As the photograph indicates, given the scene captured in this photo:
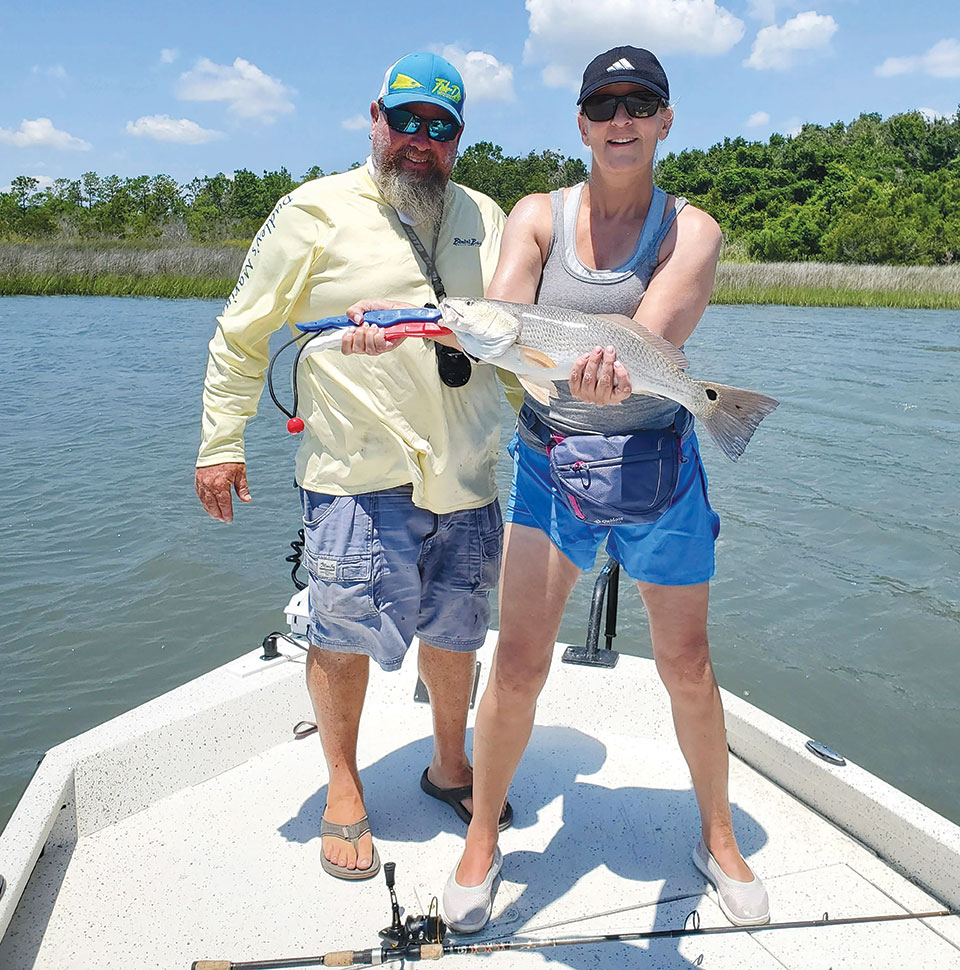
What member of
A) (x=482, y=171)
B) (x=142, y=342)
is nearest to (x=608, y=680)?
(x=142, y=342)

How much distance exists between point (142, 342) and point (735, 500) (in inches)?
655

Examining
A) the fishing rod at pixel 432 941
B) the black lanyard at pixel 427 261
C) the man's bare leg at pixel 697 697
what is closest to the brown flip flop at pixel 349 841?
the fishing rod at pixel 432 941

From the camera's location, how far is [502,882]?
2.94 m

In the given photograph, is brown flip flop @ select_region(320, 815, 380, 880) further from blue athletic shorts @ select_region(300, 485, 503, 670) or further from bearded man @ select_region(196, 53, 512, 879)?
blue athletic shorts @ select_region(300, 485, 503, 670)

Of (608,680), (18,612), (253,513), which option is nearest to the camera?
(608,680)

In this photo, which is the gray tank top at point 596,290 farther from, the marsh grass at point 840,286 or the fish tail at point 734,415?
the marsh grass at point 840,286

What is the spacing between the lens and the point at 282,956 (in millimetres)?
2621

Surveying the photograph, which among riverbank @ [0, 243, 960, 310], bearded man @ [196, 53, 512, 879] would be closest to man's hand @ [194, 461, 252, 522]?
bearded man @ [196, 53, 512, 879]

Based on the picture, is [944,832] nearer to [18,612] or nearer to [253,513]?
[18,612]

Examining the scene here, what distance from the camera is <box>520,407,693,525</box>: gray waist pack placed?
8.14ft

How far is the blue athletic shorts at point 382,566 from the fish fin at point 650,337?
0.95 metres

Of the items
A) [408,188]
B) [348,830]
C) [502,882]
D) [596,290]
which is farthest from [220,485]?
[502,882]

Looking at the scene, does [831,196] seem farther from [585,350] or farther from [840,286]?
[585,350]

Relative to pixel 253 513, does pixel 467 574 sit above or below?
above
